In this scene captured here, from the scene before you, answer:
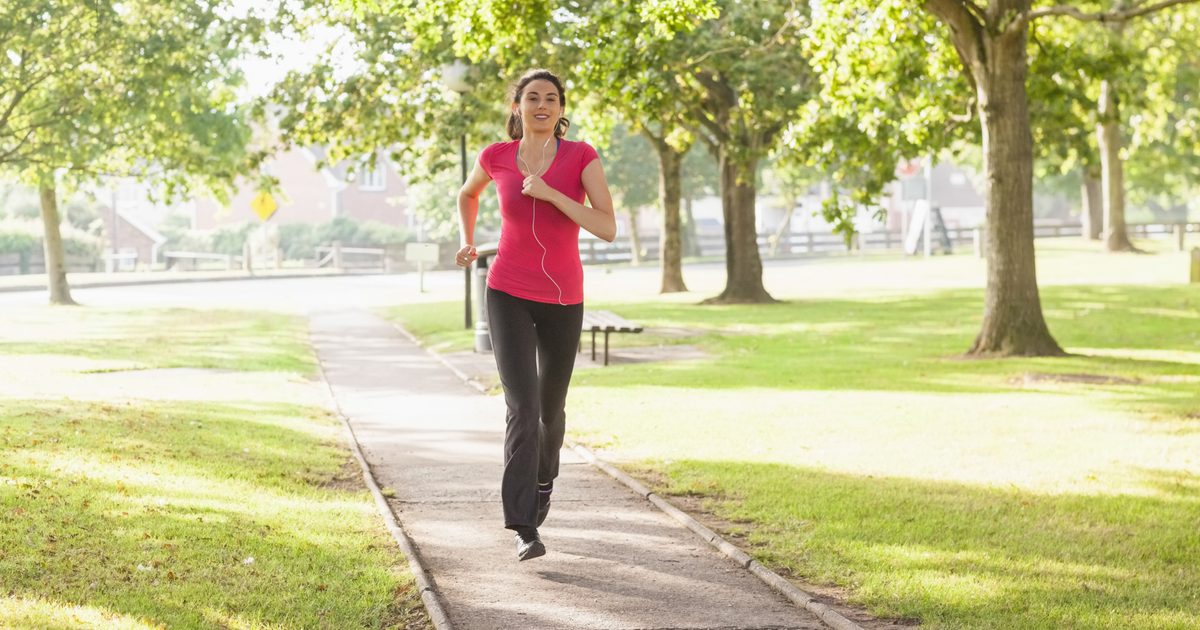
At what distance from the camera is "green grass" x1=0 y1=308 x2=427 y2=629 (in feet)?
17.7

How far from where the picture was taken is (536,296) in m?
6.07

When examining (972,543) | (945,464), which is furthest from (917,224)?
(972,543)

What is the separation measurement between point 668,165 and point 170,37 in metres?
10.6

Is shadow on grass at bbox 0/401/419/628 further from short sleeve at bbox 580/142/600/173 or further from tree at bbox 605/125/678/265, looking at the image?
tree at bbox 605/125/678/265

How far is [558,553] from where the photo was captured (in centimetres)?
657

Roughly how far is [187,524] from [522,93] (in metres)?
2.60

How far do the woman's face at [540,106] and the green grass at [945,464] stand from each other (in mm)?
2179

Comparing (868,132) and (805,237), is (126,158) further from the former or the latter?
(805,237)

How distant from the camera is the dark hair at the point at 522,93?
6176 millimetres

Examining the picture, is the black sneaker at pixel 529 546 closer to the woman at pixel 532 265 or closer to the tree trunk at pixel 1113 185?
Answer: the woman at pixel 532 265

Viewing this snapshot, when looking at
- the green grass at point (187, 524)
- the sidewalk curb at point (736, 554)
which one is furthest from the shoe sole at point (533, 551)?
the sidewalk curb at point (736, 554)

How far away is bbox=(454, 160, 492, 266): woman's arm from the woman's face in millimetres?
338

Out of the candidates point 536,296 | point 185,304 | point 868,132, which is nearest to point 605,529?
point 536,296

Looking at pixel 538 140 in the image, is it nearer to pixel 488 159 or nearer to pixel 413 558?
pixel 488 159
